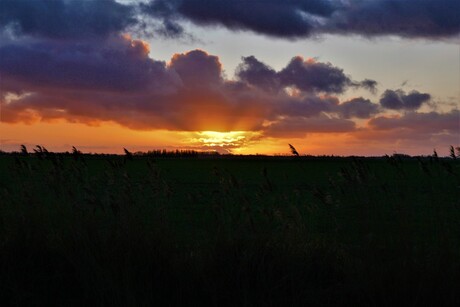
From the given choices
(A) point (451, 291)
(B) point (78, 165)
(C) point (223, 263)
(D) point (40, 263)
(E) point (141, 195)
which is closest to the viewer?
(A) point (451, 291)

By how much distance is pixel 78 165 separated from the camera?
9.35m

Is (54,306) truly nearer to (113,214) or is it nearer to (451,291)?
(113,214)

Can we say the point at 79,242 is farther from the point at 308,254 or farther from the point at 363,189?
the point at 363,189

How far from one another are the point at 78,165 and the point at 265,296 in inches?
176

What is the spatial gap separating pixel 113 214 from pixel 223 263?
6.36 feet

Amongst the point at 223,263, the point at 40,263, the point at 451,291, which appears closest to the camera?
the point at 451,291

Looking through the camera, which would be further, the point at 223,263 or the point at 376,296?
the point at 223,263

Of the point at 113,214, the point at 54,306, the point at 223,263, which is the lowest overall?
the point at 54,306

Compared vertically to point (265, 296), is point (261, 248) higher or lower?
higher

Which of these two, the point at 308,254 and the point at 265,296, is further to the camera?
the point at 308,254

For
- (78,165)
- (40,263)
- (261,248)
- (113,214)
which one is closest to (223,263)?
(261,248)

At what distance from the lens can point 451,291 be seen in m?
6.45

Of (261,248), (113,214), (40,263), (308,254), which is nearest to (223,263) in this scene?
(261,248)

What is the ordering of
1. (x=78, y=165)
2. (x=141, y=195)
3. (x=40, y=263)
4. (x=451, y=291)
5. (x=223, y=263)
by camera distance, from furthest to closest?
1. (x=78, y=165)
2. (x=141, y=195)
3. (x=40, y=263)
4. (x=223, y=263)
5. (x=451, y=291)
